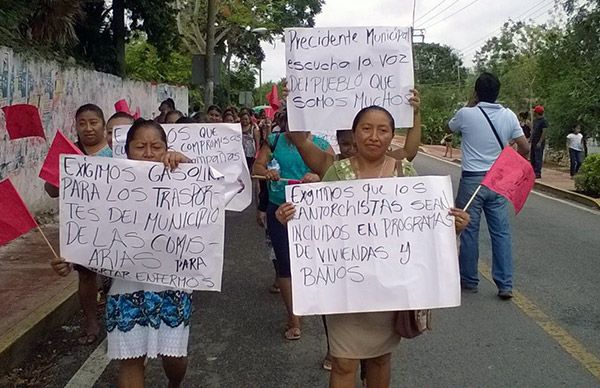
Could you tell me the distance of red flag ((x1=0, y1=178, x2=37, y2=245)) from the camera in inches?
126

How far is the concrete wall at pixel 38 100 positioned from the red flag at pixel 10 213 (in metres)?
5.25

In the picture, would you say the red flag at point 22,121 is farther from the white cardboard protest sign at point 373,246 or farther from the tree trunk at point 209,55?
the tree trunk at point 209,55

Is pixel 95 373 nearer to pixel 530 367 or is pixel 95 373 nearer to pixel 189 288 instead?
pixel 189 288

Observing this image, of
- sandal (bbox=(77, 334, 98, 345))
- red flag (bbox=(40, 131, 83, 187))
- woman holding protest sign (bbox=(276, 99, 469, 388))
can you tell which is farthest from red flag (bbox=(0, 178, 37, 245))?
sandal (bbox=(77, 334, 98, 345))

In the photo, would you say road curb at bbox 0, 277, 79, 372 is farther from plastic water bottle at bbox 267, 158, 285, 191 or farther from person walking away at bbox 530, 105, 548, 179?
person walking away at bbox 530, 105, 548, 179

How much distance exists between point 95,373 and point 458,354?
7.65 ft

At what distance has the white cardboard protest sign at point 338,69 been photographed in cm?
386

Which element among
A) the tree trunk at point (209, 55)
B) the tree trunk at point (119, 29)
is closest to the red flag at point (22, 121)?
the tree trunk at point (209, 55)

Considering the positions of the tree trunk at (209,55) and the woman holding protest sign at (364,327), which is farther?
the tree trunk at (209,55)

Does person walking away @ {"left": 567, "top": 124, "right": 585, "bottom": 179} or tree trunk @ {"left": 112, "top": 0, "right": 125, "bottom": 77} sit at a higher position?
tree trunk @ {"left": 112, "top": 0, "right": 125, "bottom": 77}

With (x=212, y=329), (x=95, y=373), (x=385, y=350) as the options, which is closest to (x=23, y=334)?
(x=95, y=373)

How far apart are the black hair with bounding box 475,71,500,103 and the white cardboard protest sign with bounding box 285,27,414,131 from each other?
7.65 ft

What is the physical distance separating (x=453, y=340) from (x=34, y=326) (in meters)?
2.90

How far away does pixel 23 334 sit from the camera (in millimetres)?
4586
